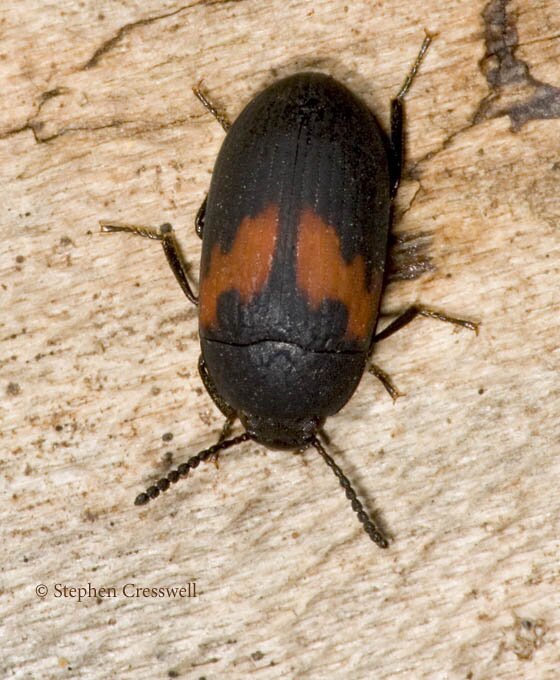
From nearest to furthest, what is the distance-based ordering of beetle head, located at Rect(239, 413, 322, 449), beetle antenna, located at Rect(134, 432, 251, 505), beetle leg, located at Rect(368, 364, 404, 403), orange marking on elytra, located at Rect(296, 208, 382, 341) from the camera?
orange marking on elytra, located at Rect(296, 208, 382, 341) → beetle head, located at Rect(239, 413, 322, 449) → beetle antenna, located at Rect(134, 432, 251, 505) → beetle leg, located at Rect(368, 364, 404, 403)

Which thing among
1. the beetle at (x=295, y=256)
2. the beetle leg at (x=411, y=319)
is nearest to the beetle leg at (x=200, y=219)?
the beetle at (x=295, y=256)

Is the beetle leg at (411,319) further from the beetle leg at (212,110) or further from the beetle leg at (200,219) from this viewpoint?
the beetle leg at (212,110)

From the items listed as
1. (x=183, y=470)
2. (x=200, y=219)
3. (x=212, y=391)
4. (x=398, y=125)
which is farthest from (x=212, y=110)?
(x=183, y=470)

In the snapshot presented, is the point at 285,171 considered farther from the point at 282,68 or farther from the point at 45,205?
the point at 45,205

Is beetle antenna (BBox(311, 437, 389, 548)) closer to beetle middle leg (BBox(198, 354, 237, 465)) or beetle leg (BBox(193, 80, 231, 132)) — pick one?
beetle middle leg (BBox(198, 354, 237, 465))

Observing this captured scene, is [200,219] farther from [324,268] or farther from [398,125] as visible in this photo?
[398,125]

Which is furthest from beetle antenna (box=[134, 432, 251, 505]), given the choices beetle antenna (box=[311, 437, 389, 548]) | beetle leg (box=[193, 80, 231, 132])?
beetle leg (box=[193, 80, 231, 132])

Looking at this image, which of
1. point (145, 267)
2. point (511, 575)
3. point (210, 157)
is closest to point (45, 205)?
point (145, 267)
